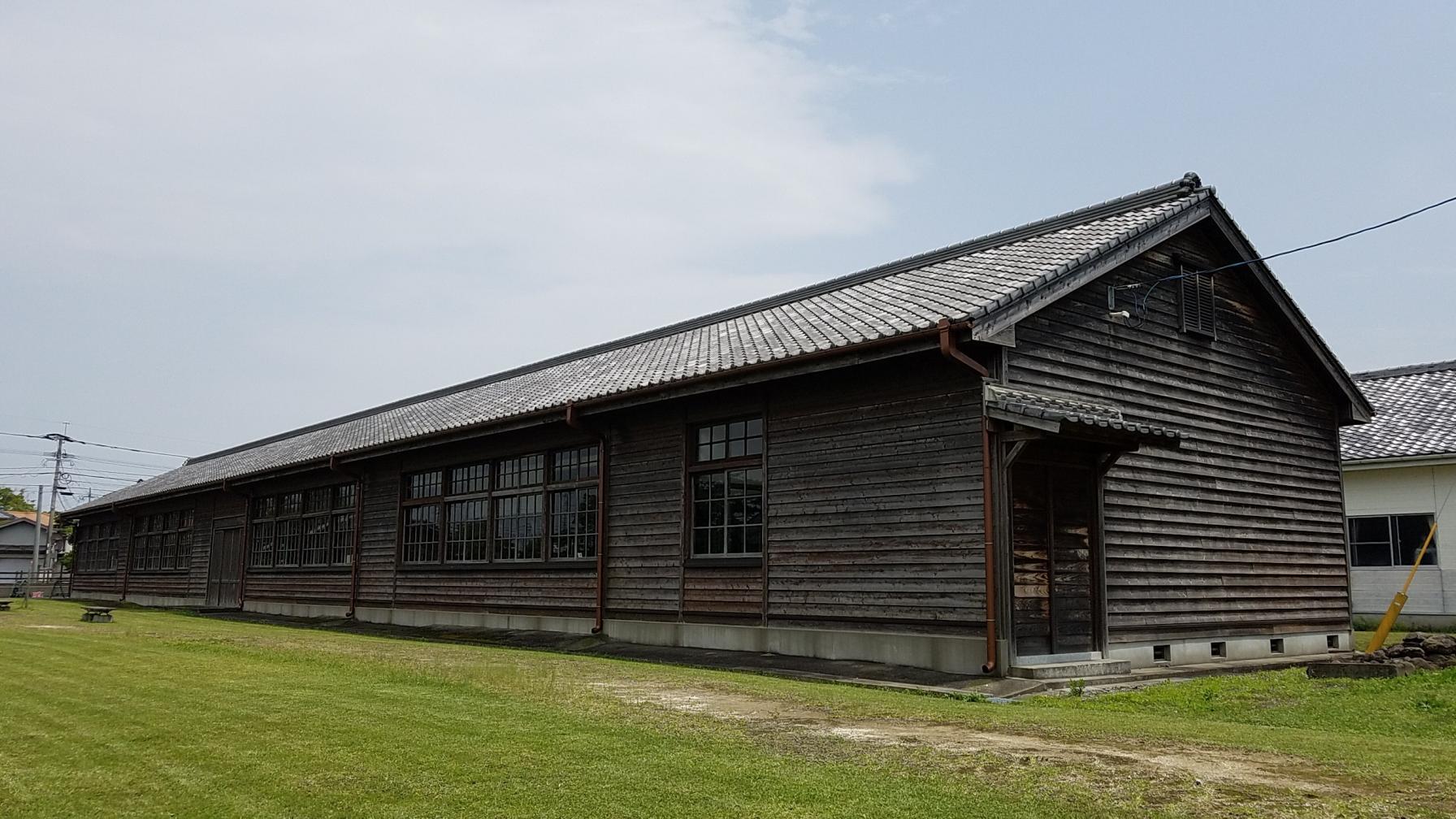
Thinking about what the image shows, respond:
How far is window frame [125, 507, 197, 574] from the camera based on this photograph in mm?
31016

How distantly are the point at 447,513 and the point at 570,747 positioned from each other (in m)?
14.1

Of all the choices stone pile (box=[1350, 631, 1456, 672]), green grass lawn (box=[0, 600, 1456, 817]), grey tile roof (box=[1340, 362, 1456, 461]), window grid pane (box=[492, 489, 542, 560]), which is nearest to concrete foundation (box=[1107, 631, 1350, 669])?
green grass lawn (box=[0, 600, 1456, 817])

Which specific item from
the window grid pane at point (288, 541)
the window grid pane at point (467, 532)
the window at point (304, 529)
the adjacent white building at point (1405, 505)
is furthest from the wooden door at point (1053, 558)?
the window grid pane at point (288, 541)

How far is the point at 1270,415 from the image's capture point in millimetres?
15656

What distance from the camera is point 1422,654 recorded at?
11758mm

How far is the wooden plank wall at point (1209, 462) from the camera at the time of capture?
13.0 metres

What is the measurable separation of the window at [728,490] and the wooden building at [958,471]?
0.11ft

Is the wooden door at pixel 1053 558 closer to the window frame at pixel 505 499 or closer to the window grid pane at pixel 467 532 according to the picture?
the window frame at pixel 505 499

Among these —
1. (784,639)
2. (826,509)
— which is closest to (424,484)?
(784,639)

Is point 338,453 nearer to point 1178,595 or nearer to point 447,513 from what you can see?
point 447,513

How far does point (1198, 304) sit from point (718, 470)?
6523 millimetres

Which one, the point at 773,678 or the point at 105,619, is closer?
the point at 773,678

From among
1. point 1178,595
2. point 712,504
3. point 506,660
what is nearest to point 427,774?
point 506,660

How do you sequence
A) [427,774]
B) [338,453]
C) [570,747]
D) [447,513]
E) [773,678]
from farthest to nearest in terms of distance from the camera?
[338,453] → [447,513] → [773,678] → [570,747] → [427,774]
